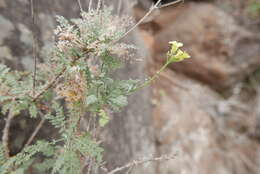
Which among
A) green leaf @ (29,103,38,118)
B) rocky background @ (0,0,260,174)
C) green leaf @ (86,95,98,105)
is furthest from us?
rocky background @ (0,0,260,174)

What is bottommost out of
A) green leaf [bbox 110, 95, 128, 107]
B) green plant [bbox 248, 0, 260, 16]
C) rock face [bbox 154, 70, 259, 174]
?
rock face [bbox 154, 70, 259, 174]

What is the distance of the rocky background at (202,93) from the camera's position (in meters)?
1.97

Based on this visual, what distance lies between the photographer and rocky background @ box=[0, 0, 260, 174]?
197 cm

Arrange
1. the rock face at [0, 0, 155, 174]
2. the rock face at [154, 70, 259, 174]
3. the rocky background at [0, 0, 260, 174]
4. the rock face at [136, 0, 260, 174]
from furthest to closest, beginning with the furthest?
the rock face at [136, 0, 260, 174]
the rock face at [154, 70, 259, 174]
the rocky background at [0, 0, 260, 174]
the rock face at [0, 0, 155, 174]

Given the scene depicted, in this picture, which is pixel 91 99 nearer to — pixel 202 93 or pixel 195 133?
pixel 195 133

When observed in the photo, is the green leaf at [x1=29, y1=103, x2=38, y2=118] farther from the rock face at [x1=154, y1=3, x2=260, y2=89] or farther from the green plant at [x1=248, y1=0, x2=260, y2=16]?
the green plant at [x1=248, y1=0, x2=260, y2=16]

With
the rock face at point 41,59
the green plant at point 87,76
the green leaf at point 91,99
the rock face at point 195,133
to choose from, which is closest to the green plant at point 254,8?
the rock face at point 195,133

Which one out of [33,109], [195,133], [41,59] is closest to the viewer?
[33,109]

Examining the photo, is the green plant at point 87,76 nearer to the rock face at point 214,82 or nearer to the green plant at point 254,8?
the rock face at point 214,82

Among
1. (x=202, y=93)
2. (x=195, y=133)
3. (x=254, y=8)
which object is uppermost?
(x=254, y=8)

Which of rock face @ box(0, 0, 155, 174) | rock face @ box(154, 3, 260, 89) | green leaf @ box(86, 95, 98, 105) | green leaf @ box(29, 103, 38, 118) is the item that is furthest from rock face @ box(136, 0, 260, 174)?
green leaf @ box(86, 95, 98, 105)

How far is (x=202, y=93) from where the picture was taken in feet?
9.50

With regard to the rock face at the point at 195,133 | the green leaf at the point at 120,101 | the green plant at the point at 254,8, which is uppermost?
the green plant at the point at 254,8

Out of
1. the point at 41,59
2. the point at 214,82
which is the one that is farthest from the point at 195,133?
the point at 41,59
